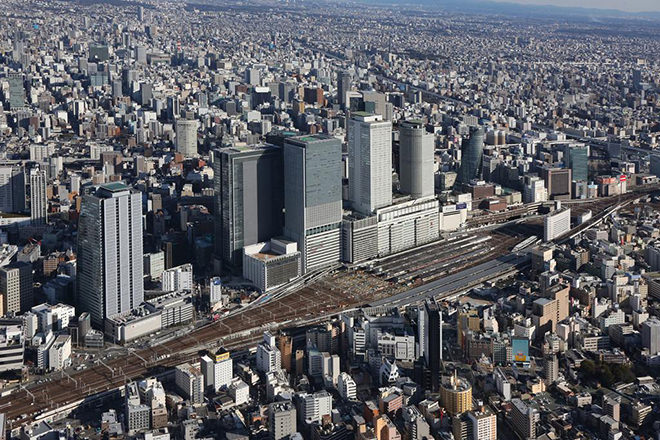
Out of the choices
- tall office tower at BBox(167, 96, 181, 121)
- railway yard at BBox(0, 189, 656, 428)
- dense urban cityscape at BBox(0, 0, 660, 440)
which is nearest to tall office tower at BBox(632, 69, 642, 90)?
dense urban cityscape at BBox(0, 0, 660, 440)

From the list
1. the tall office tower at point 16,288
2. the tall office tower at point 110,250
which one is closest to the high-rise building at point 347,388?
the tall office tower at point 110,250

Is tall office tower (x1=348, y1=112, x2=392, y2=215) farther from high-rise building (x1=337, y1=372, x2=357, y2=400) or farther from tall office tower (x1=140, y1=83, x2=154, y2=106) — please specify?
tall office tower (x1=140, y1=83, x2=154, y2=106)

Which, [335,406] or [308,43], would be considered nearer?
[335,406]

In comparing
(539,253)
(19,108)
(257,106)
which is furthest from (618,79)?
(539,253)

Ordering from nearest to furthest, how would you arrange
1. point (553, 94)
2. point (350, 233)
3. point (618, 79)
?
point (350, 233), point (553, 94), point (618, 79)

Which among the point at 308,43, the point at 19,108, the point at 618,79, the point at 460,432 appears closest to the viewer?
the point at 460,432

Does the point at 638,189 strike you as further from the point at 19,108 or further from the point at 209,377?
the point at 19,108
